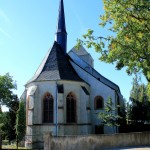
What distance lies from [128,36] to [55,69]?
13753 millimetres

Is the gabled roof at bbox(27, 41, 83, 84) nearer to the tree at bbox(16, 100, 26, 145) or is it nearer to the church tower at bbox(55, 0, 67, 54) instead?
the tree at bbox(16, 100, 26, 145)

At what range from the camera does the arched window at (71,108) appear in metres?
29.0

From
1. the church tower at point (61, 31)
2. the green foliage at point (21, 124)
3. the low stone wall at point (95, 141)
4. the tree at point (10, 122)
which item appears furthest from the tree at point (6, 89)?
the low stone wall at point (95, 141)

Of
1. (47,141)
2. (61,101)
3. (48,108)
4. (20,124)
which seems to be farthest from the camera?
(48,108)

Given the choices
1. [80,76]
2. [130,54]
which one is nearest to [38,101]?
[80,76]

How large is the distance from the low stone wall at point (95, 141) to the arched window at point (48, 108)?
8644 mm

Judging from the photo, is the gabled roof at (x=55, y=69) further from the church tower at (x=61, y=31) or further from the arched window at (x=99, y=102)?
the church tower at (x=61, y=31)

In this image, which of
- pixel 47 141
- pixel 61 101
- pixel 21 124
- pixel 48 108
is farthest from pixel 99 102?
pixel 47 141

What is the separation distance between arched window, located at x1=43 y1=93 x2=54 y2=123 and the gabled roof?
2036 mm

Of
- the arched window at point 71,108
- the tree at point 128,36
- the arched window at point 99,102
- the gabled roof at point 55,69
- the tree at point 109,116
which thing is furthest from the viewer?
the arched window at point 99,102

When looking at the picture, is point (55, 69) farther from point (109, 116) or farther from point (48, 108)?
point (109, 116)

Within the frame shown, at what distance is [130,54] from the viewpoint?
18031 mm

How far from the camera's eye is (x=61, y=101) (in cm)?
2759

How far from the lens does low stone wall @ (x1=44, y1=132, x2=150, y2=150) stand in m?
17.9
